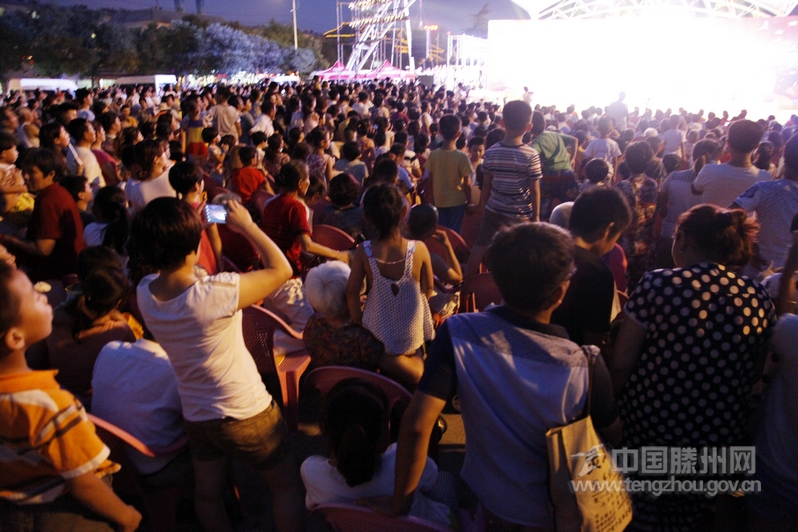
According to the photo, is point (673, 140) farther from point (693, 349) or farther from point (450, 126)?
point (693, 349)

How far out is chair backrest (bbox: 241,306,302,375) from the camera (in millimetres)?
2951

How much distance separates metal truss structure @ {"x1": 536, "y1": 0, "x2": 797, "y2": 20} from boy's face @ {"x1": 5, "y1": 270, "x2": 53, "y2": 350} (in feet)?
109

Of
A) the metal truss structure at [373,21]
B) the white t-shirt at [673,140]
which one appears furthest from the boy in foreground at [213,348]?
the metal truss structure at [373,21]

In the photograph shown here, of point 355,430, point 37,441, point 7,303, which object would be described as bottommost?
point 355,430

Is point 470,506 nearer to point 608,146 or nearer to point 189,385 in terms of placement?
point 189,385

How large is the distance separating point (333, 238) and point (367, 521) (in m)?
2.75

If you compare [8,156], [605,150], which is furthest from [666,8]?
[8,156]

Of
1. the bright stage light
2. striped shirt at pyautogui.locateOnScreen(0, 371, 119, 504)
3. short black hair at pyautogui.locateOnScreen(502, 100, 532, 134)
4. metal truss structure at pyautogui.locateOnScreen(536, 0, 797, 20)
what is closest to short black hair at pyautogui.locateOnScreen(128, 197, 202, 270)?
striped shirt at pyautogui.locateOnScreen(0, 371, 119, 504)

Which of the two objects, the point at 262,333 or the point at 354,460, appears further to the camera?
the point at 262,333

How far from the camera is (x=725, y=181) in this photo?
391cm

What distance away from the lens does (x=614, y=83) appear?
89.1ft

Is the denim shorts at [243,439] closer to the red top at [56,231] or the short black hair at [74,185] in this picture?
the red top at [56,231]

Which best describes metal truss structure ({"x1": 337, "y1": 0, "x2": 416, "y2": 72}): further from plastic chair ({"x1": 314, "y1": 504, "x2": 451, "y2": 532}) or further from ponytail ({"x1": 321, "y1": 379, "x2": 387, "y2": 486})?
plastic chair ({"x1": 314, "y1": 504, "x2": 451, "y2": 532})

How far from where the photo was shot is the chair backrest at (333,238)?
4086 mm
